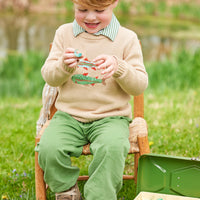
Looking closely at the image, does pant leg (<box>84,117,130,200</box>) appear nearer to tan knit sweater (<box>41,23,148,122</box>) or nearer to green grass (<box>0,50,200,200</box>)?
tan knit sweater (<box>41,23,148,122</box>)

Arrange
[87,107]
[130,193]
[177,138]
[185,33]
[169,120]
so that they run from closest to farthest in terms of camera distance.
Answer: [87,107], [130,193], [177,138], [169,120], [185,33]

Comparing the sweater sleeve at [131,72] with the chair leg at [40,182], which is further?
the chair leg at [40,182]

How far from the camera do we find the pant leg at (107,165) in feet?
5.86

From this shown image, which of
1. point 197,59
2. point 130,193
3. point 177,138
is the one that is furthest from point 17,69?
point 130,193

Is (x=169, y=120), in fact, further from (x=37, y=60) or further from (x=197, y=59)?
(x=37, y=60)

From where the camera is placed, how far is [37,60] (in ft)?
16.4

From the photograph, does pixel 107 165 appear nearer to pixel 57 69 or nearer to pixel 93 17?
pixel 57 69

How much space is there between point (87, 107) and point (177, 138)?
1.22 metres

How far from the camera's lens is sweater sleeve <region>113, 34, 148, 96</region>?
190cm

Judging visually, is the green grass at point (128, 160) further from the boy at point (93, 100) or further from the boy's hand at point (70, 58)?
the boy's hand at point (70, 58)

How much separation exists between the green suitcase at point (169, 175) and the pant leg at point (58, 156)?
35 centimetres

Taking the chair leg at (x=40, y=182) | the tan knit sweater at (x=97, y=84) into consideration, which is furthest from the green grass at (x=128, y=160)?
the tan knit sweater at (x=97, y=84)

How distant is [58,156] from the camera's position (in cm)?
185

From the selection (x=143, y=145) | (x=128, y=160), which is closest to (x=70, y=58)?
(x=143, y=145)
